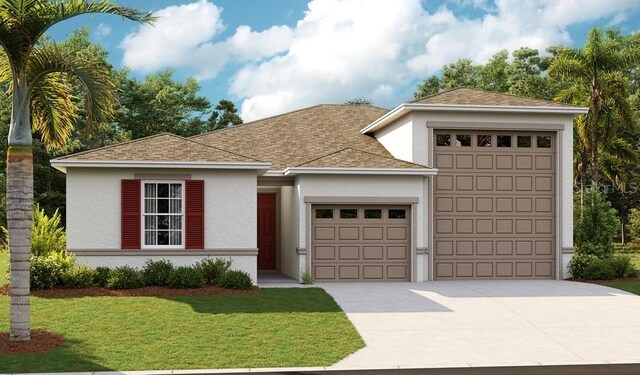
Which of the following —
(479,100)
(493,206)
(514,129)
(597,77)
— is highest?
(597,77)

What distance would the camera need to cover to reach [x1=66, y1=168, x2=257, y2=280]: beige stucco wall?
1827 centimetres

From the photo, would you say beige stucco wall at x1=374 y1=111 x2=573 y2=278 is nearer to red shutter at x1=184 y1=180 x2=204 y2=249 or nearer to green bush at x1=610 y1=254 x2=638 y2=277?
green bush at x1=610 y1=254 x2=638 y2=277

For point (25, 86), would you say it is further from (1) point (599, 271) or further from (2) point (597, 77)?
(2) point (597, 77)

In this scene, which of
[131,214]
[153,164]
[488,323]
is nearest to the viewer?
[488,323]

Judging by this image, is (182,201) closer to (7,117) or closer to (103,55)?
(7,117)

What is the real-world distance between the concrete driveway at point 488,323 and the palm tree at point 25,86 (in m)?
5.51

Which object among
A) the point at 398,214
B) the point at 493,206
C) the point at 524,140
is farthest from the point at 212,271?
the point at 524,140

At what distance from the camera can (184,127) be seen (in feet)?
158

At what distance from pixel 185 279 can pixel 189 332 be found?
5.09 meters

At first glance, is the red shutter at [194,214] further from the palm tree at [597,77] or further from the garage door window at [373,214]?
the palm tree at [597,77]

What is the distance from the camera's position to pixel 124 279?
1731 cm

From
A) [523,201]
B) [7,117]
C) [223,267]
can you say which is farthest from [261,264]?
[7,117]

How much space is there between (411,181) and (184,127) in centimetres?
3065

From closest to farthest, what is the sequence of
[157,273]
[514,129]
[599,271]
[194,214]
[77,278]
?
[77,278]
[157,273]
[194,214]
[599,271]
[514,129]
